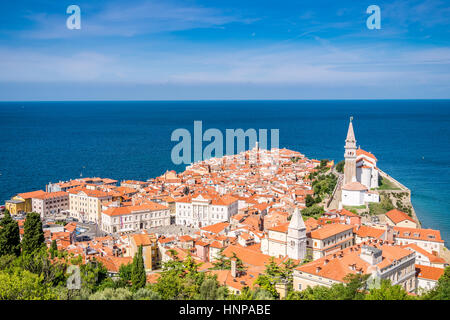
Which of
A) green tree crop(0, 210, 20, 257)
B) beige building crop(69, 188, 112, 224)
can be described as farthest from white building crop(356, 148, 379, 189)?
green tree crop(0, 210, 20, 257)

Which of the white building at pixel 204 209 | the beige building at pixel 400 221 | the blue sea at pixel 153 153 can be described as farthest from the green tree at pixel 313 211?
the blue sea at pixel 153 153

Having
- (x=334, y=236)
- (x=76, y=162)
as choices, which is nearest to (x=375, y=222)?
(x=334, y=236)

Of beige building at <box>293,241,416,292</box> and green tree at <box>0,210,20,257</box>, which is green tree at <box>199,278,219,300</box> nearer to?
beige building at <box>293,241,416,292</box>

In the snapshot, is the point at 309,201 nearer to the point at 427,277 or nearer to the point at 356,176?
the point at 356,176

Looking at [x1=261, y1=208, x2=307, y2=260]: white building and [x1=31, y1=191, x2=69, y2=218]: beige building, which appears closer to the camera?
[x1=261, y1=208, x2=307, y2=260]: white building

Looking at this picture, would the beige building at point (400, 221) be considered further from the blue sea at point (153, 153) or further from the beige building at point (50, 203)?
the beige building at point (50, 203)

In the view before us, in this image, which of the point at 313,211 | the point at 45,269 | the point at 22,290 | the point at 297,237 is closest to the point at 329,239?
the point at 297,237
